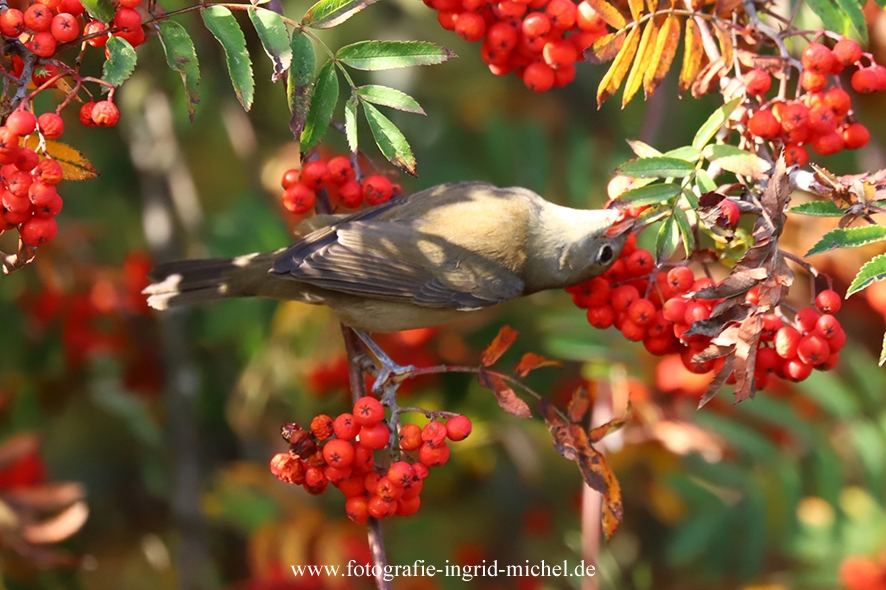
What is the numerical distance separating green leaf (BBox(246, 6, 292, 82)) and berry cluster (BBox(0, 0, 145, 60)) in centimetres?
34

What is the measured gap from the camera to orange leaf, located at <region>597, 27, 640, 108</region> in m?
2.94

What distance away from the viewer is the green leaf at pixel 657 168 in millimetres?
2760

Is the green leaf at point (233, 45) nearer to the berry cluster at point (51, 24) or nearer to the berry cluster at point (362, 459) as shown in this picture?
the berry cluster at point (51, 24)

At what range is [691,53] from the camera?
3.02m

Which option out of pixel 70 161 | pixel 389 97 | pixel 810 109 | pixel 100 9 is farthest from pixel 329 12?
pixel 810 109

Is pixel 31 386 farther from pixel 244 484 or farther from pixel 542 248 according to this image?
pixel 542 248

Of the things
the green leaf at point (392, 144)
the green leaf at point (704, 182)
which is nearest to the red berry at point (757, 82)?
the green leaf at point (704, 182)

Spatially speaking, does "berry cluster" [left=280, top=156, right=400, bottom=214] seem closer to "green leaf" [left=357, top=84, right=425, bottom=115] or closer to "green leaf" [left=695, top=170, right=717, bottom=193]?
"green leaf" [left=357, top=84, right=425, bottom=115]

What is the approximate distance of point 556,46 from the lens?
3.17 meters

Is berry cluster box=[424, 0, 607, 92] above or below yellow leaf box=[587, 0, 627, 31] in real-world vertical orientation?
below

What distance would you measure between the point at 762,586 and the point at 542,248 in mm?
2297

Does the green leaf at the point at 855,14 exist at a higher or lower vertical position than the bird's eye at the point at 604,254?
higher

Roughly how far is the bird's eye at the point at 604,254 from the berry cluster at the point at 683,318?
81 mm

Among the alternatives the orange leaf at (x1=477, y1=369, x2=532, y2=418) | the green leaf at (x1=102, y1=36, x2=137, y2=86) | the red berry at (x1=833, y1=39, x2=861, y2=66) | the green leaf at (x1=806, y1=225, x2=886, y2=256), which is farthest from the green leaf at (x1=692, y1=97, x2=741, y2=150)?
the green leaf at (x1=102, y1=36, x2=137, y2=86)
